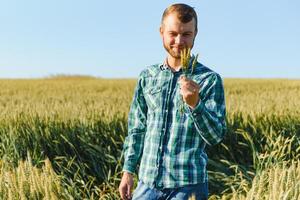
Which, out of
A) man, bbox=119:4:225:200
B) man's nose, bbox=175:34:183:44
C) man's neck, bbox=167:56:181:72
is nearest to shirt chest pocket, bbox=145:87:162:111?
man, bbox=119:4:225:200

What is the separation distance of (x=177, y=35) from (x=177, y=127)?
40 cm

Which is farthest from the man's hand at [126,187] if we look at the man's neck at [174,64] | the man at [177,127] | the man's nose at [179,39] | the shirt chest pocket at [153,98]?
the man's nose at [179,39]

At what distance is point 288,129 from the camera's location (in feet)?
16.6

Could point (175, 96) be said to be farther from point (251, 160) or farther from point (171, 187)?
point (251, 160)

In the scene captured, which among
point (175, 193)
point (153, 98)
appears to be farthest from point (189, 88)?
point (175, 193)

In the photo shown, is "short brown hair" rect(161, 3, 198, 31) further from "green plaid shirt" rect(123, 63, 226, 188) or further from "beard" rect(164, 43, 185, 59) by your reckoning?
"green plaid shirt" rect(123, 63, 226, 188)

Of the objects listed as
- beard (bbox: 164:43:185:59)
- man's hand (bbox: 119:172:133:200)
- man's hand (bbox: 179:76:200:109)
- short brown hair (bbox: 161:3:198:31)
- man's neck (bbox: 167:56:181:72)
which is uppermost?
short brown hair (bbox: 161:3:198:31)

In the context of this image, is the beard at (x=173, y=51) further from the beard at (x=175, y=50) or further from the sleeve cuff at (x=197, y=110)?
the sleeve cuff at (x=197, y=110)

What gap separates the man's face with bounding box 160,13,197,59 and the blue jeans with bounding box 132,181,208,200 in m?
0.58

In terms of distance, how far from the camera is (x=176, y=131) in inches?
84.8

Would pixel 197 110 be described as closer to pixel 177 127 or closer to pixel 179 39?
pixel 177 127

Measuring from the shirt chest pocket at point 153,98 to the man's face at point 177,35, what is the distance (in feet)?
0.62

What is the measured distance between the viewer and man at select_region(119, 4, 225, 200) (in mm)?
2121

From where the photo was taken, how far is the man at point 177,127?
2121mm
